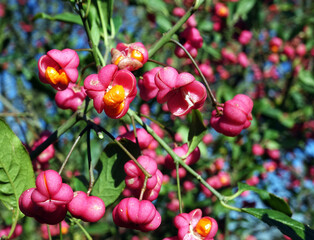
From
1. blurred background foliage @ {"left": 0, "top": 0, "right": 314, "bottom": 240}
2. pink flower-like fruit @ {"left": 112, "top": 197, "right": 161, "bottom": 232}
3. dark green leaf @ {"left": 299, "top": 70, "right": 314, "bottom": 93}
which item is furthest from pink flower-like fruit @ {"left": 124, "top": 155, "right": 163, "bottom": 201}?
dark green leaf @ {"left": 299, "top": 70, "right": 314, "bottom": 93}

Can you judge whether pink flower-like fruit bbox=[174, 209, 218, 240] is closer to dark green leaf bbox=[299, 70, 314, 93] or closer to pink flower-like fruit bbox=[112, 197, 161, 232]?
pink flower-like fruit bbox=[112, 197, 161, 232]

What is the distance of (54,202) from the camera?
0.85m

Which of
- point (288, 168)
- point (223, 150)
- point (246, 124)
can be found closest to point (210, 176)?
point (223, 150)

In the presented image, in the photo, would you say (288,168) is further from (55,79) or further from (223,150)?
(55,79)

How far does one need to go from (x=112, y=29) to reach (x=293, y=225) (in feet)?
3.16

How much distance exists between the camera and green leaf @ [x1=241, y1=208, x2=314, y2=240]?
96 cm

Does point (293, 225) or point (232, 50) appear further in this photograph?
point (232, 50)

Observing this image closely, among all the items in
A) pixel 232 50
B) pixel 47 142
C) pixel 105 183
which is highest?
pixel 47 142

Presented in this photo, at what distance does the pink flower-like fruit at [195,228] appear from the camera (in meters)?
0.94

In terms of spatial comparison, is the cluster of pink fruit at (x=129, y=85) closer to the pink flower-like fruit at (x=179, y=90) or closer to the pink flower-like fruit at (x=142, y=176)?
the pink flower-like fruit at (x=179, y=90)

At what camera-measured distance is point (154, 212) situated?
90 cm

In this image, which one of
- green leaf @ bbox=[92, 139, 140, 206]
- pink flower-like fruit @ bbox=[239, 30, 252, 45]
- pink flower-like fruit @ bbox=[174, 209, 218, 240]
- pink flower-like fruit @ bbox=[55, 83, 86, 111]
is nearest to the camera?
pink flower-like fruit @ bbox=[174, 209, 218, 240]

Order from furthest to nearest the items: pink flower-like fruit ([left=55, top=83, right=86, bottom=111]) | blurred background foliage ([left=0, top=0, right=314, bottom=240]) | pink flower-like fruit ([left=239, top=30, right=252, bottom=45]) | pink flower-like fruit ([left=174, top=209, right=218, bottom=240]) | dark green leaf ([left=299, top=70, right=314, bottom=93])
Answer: dark green leaf ([left=299, top=70, right=314, bottom=93]), pink flower-like fruit ([left=239, top=30, right=252, bottom=45]), blurred background foliage ([left=0, top=0, right=314, bottom=240]), pink flower-like fruit ([left=55, top=83, right=86, bottom=111]), pink flower-like fruit ([left=174, top=209, right=218, bottom=240])

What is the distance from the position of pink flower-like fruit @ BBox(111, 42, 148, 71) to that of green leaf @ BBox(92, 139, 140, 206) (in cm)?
24
